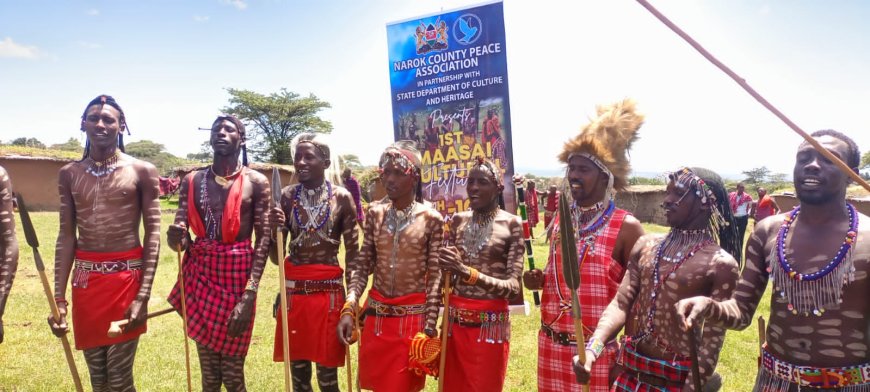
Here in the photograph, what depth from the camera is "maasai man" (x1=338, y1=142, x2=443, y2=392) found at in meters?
3.61

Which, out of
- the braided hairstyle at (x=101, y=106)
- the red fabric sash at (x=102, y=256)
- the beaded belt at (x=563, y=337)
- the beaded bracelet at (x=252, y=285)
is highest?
the braided hairstyle at (x=101, y=106)

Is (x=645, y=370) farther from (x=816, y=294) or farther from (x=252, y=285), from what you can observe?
(x=252, y=285)

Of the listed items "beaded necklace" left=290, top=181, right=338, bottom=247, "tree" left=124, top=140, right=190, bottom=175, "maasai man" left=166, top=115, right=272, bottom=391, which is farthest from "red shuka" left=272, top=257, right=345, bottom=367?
"tree" left=124, top=140, right=190, bottom=175

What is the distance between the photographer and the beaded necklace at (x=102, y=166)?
3.89 meters

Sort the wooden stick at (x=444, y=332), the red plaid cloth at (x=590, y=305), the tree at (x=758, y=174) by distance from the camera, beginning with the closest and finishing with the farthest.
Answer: the red plaid cloth at (x=590, y=305), the wooden stick at (x=444, y=332), the tree at (x=758, y=174)

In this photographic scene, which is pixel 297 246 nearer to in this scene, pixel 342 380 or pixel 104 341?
pixel 104 341

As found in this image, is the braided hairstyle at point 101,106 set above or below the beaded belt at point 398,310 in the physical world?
above

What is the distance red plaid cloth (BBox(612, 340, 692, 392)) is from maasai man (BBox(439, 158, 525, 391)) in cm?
86

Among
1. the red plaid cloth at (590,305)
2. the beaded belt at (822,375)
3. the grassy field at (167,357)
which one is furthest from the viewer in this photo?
Answer: the grassy field at (167,357)

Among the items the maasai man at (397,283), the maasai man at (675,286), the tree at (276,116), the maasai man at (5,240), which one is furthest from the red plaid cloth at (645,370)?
the tree at (276,116)

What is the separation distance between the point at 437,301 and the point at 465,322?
243 millimetres

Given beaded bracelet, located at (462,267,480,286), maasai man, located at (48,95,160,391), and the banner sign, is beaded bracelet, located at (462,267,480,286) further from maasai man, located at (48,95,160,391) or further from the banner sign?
the banner sign

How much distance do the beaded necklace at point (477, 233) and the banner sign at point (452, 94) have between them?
3.65 m

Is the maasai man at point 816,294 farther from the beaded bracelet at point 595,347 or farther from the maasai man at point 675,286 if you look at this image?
the beaded bracelet at point 595,347
